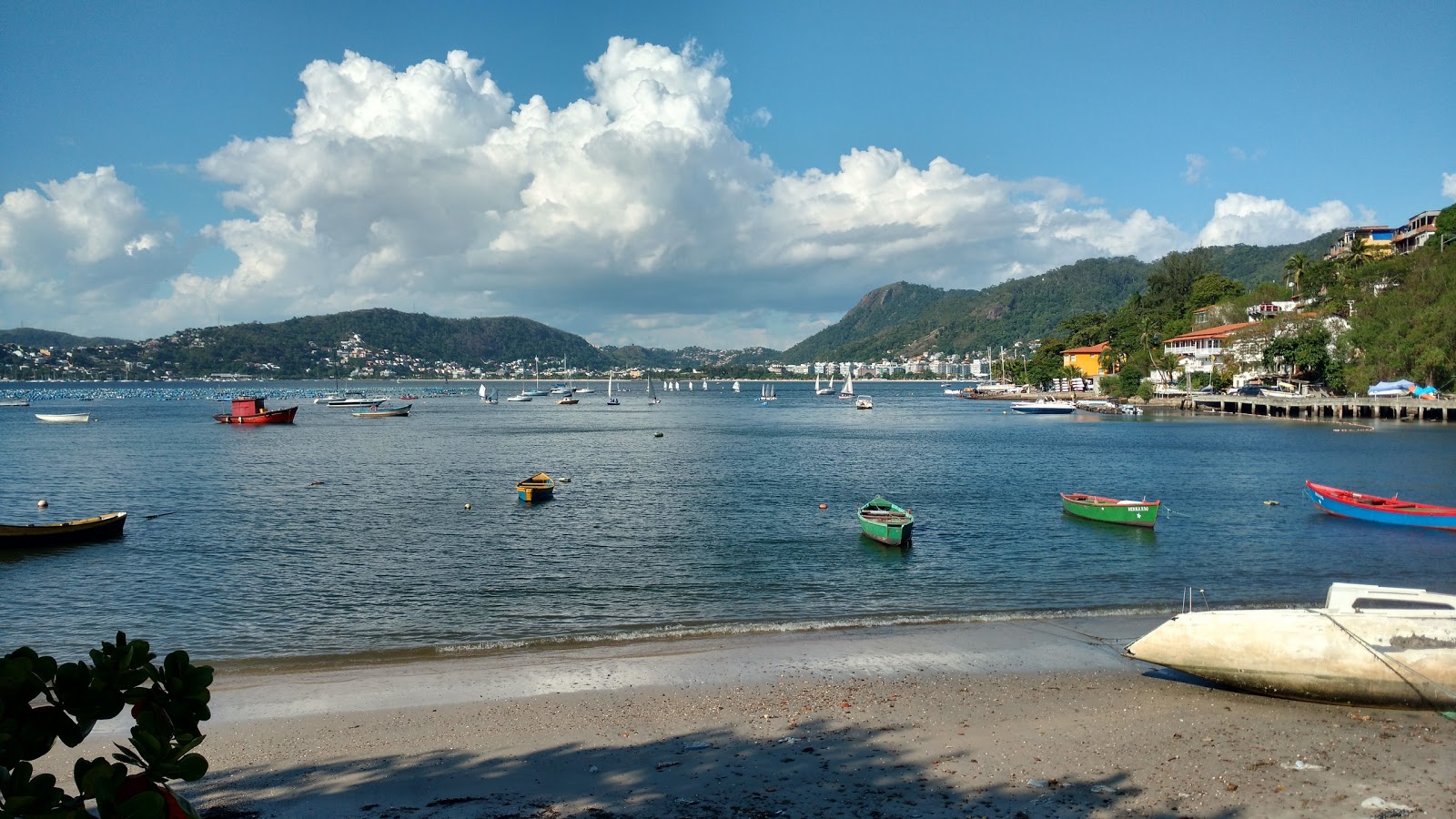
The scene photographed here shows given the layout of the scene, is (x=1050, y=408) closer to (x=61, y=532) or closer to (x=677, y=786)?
(x=61, y=532)

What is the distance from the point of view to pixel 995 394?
582ft

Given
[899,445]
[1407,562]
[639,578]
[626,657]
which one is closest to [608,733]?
[626,657]

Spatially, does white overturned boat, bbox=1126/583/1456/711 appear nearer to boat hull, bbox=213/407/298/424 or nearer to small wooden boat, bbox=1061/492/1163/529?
small wooden boat, bbox=1061/492/1163/529

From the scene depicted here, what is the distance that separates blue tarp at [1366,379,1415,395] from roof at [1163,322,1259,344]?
31.6 m

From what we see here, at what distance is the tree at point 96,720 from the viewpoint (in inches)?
166

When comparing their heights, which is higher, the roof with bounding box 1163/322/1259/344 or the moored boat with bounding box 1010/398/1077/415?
the roof with bounding box 1163/322/1259/344

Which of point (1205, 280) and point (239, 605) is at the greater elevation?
point (1205, 280)

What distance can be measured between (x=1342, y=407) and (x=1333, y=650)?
297ft

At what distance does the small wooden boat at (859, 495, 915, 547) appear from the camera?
28938 mm

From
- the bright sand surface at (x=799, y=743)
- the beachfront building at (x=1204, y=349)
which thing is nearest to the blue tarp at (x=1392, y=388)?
the beachfront building at (x=1204, y=349)

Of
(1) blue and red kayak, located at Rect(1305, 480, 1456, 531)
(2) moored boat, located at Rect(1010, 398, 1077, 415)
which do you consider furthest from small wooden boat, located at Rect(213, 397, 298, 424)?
(1) blue and red kayak, located at Rect(1305, 480, 1456, 531)

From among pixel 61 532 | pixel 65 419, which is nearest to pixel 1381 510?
pixel 61 532

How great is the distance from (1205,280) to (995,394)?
41.8 metres

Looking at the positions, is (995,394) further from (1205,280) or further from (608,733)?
(608,733)
